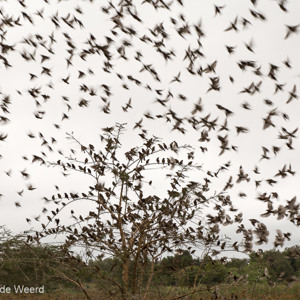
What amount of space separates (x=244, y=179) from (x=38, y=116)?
12.3 ft

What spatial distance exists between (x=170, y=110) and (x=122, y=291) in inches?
116

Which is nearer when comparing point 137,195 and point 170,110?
point 170,110

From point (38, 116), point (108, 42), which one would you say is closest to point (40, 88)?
point (38, 116)

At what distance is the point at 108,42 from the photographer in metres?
5.48

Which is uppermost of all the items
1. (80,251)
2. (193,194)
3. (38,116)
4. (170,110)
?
(38,116)

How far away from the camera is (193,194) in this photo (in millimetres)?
6605

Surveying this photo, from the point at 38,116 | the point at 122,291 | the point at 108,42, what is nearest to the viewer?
the point at 108,42

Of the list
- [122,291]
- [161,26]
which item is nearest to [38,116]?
[161,26]

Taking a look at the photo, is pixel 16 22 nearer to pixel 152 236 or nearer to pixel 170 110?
pixel 170 110

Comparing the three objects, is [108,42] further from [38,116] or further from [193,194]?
[193,194]

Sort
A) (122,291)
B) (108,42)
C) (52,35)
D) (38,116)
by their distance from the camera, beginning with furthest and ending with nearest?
(38,116)
(52,35)
(122,291)
(108,42)

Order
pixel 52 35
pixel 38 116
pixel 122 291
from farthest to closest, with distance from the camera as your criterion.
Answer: pixel 38 116
pixel 52 35
pixel 122 291

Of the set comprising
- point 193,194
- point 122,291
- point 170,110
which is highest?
point 170,110

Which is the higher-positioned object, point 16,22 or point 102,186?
point 16,22
